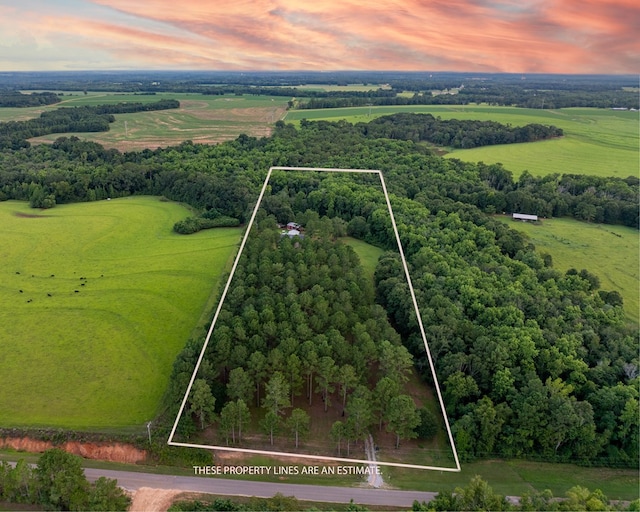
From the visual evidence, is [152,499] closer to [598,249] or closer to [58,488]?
[58,488]

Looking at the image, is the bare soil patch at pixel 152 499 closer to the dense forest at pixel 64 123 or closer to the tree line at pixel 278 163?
the tree line at pixel 278 163

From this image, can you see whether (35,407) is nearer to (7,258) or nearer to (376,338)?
(376,338)

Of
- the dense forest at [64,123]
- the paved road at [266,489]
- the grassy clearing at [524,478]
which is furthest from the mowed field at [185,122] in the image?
the grassy clearing at [524,478]

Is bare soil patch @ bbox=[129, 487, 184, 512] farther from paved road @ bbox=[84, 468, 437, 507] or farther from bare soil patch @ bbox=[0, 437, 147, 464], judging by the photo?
bare soil patch @ bbox=[0, 437, 147, 464]

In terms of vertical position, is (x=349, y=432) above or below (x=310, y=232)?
below

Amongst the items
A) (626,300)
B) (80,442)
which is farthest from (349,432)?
(626,300)

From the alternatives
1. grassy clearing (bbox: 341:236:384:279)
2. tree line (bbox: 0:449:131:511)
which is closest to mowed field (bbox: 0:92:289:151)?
grassy clearing (bbox: 341:236:384:279)
